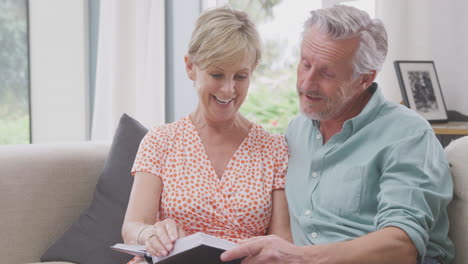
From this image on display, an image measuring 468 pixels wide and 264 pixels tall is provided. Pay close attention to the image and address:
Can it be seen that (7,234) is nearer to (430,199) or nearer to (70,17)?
(430,199)

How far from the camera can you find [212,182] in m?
1.65

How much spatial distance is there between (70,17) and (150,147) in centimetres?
245

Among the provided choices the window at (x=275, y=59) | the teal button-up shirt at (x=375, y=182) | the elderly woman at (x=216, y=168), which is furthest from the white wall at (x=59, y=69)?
the teal button-up shirt at (x=375, y=182)

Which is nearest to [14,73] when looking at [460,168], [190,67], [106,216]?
[106,216]

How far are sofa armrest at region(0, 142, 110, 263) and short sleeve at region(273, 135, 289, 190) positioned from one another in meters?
0.75

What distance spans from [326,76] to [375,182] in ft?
1.10

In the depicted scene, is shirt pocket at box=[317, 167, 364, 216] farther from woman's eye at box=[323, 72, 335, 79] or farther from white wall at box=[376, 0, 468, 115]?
white wall at box=[376, 0, 468, 115]

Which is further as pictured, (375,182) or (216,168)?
(216,168)

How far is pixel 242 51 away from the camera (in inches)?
63.1

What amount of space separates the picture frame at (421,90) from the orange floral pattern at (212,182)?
3.02 feet

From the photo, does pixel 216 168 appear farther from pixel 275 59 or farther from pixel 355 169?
pixel 275 59

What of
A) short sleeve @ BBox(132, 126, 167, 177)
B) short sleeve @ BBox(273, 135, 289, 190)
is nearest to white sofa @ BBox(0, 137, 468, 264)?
short sleeve @ BBox(132, 126, 167, 177)

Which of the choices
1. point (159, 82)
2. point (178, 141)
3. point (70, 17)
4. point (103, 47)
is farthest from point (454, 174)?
point (70, 17)

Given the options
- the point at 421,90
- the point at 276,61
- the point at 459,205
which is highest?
the point at 276,61
